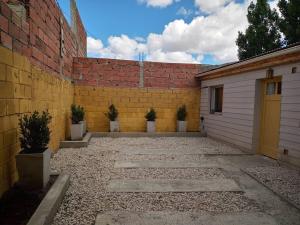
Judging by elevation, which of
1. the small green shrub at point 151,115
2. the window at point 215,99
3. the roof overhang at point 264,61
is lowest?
the small green shrub at point 151,115

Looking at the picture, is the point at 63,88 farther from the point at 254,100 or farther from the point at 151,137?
the point at 254,100

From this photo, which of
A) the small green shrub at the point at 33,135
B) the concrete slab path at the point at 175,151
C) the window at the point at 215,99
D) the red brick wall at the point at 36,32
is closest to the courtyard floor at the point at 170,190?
the concrete slab path at the point at 175,151

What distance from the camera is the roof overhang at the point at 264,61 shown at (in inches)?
194

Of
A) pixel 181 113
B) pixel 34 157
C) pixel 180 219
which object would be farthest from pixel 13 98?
pixel 181 113

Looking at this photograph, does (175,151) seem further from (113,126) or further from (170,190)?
(113,126)

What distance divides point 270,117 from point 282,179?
7.13 ft

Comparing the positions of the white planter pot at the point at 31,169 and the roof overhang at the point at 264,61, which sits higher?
the roof overhang at the point at 264,61

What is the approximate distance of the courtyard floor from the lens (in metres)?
2.84

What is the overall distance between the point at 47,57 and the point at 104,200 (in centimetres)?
361

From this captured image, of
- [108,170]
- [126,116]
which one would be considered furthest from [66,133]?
[108,170]

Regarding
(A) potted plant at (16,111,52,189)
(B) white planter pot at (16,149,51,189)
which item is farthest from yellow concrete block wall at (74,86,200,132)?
(B) white planter pot at (16,149,51,189)

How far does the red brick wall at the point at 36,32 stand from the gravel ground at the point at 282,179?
14.9 feet

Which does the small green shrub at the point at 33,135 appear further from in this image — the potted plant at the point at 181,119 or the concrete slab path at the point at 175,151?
the potted plant at the point at 181,119

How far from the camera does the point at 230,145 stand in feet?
24.7
